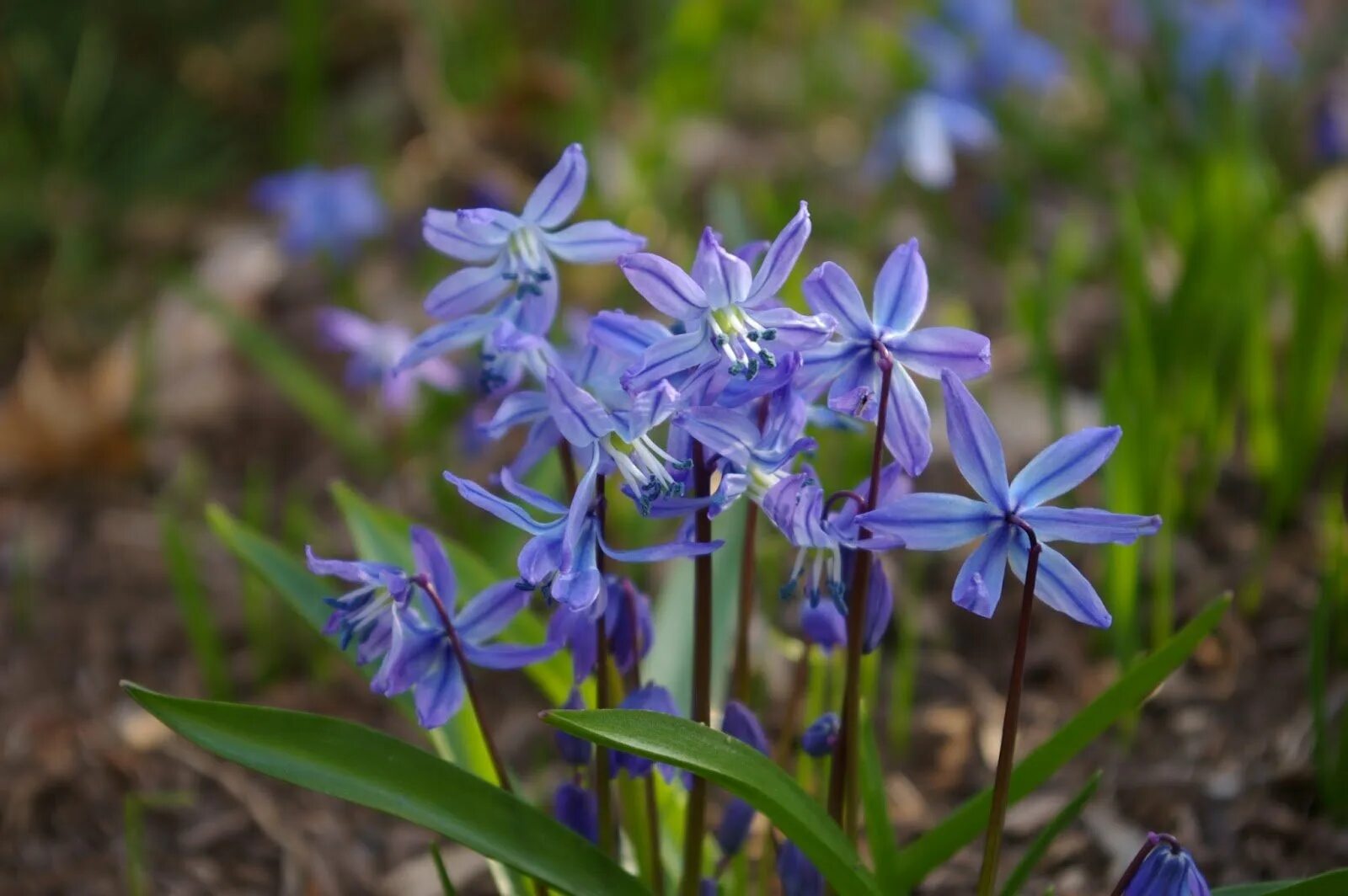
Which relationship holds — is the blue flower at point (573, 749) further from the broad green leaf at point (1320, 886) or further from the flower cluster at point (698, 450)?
the broad green leaf at point (1320, 886)

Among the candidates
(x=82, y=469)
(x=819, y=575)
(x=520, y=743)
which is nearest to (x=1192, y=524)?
(x=520, y=743)

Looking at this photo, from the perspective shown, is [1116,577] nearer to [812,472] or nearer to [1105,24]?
[812,472]

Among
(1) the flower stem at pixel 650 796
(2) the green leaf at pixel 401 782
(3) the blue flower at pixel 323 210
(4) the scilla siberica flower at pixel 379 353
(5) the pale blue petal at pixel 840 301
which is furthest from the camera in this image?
(3) the blue flower at pixel 323 210

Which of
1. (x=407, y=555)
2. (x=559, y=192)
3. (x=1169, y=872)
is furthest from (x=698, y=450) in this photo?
(x=407, y=555)

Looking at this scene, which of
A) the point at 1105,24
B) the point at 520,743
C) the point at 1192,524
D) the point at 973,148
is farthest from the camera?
the point at 1105,24

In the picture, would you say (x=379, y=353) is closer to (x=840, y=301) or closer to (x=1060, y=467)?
(x=840, y=301)

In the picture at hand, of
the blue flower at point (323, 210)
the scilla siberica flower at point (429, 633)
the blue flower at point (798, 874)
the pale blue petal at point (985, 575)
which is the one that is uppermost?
the pale blue petal at point (985, 575)

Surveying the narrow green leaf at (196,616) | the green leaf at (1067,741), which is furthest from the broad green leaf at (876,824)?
the narrow green leaf at (196,616)

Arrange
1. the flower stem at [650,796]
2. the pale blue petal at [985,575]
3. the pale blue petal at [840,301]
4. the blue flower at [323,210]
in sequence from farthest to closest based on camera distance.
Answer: the blue flower at [323,210] < the flower stem at [650,796] < the pale blue petal at [840,301] < the pale blue petal at [985,575]
